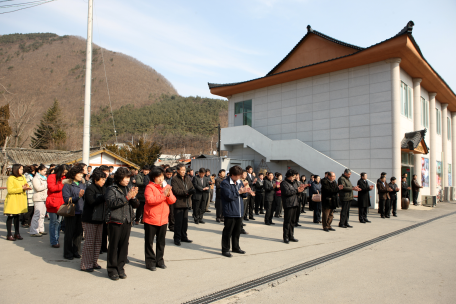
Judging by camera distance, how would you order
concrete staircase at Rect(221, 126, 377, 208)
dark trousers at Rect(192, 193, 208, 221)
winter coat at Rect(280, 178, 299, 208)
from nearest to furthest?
winter coat at Rect(280, 178, 299, 208) < dark trousers at Rect(192, 193, 208, 221) < concrete staircase at Rect(221, 126, 377, 208)

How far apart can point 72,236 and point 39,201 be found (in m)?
2.36

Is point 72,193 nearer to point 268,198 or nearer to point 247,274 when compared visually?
point 247,274

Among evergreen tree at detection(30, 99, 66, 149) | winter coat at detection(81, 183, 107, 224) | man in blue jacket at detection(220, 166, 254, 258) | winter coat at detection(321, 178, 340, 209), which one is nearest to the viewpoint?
winter coat at detection(81, 183, 107, 224)

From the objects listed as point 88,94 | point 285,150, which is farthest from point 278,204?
point 88,94

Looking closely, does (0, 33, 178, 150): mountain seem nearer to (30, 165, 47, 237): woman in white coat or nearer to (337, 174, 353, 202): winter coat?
(30, 165, 47, 237): woman in white coat

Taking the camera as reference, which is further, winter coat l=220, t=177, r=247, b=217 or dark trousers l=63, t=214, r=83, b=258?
winter coat l=220, t=177, r=247, b=217

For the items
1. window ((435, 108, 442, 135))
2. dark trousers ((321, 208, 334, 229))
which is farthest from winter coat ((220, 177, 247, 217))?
window ((435, 108, 442, 135))

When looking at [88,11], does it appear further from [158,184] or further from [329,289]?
[329,289]

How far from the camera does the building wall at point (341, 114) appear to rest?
1641 centimetres

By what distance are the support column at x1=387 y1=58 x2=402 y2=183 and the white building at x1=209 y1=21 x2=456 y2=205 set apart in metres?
0.05

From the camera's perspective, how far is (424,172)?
1947 centimetres

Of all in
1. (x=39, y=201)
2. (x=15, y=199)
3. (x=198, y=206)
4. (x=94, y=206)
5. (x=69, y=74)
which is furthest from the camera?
(x=69, y=74)

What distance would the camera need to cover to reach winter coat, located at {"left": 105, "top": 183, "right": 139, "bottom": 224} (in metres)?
4.61

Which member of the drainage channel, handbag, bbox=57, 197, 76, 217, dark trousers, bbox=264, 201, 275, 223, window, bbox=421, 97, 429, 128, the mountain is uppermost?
the mountain
